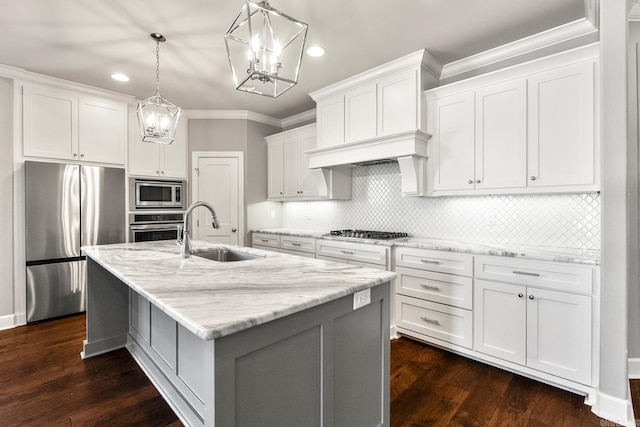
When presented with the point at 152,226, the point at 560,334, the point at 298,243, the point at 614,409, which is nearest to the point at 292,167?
the point at 298,243

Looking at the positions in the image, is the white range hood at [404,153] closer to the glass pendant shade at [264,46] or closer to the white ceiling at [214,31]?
the white ceiling at [214,31]

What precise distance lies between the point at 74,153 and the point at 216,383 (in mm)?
3970

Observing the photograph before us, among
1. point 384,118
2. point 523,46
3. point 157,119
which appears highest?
point 523,46

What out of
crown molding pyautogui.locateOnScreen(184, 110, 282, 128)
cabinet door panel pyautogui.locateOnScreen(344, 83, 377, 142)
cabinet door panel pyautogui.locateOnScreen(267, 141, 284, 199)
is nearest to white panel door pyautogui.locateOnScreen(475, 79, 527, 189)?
cabinet door panel pyautogui.locateOnScreen(344, 83, 377, 142)

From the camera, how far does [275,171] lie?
489 cm

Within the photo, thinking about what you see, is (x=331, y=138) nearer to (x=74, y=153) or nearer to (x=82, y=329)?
(x=74, y=153)

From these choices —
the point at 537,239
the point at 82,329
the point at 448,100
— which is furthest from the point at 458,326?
the point at 82,329

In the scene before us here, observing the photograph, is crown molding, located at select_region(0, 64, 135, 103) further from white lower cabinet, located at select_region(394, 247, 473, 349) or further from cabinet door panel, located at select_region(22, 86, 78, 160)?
white lower cabinet, located at select_region(394, 247, 473, 349)

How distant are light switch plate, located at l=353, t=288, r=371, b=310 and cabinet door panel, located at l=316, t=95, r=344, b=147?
2.45 metres

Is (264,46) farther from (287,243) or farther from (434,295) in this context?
(287,243)

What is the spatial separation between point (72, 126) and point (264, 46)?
11.3 feet

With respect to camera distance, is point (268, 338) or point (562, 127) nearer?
point (268, 338)

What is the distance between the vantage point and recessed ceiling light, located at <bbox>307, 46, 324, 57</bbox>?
2881mm

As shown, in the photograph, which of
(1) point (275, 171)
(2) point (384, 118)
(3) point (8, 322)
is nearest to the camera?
(2) point (384, 118)
